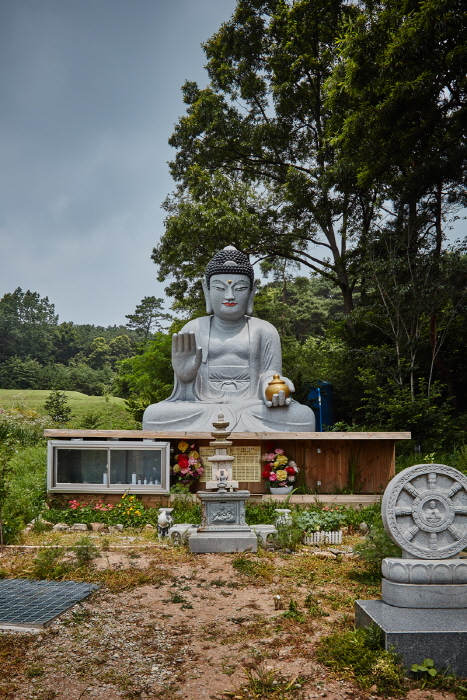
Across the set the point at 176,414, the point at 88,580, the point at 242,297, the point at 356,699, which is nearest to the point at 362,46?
the point at 242,297

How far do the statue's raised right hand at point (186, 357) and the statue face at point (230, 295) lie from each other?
117cm

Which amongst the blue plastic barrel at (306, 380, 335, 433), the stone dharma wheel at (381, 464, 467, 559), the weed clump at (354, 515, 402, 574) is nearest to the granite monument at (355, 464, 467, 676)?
the stone dharma wheel at (381, 464, 467, 559)

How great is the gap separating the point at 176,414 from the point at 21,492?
2.59 m

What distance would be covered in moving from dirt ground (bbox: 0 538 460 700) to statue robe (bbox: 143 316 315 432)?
148 inches

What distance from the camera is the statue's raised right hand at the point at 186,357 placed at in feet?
31.9

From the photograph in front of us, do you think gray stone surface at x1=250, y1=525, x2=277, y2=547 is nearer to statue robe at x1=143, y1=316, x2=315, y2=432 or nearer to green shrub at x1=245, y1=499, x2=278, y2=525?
green shrub at x1=245, y1=499, x2=278, y2=525

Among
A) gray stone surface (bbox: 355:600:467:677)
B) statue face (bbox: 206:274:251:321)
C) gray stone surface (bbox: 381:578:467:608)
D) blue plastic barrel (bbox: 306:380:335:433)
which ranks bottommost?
gray stone surface (bbox: 355:600:467:677)

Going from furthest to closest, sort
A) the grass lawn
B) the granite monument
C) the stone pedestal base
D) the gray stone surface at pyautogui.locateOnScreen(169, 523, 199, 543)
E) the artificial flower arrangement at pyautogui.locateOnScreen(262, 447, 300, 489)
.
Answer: the grass lawn < the artificial flower arrangement at pyautogui.locateOnScreen(262, 447, 300, 489) < the gray stone surface at pyautogui.locateOnScreen(169, 523, 199, 543) < the stone pedestal base < the granite monument

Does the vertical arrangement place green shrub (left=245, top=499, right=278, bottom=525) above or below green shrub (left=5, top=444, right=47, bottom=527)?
below

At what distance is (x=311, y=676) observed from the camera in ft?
10.2

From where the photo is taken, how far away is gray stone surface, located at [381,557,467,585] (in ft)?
12.1

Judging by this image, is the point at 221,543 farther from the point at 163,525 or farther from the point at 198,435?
the point at 198,435

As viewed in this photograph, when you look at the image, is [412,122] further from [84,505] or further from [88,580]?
[88,580]

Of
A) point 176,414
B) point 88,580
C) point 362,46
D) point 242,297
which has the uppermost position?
point 362,46
